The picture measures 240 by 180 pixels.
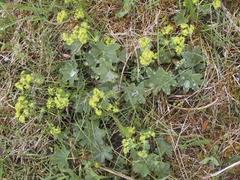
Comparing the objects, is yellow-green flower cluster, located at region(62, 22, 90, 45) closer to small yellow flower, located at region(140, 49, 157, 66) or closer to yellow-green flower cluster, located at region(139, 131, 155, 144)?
small yellow flower, located at region(140, 49, 157, 66)

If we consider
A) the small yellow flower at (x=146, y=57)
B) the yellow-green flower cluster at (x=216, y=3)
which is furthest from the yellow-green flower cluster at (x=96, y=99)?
the yellow-green flower cluster at (x=216, y=3)

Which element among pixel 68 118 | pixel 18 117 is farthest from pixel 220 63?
pixel 18 117

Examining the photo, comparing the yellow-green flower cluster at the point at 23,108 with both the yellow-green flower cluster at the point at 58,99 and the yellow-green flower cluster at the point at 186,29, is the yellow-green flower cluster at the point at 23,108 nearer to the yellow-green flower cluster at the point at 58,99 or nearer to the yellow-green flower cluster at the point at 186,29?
the yellow-green flower cluster at the point at 58,99

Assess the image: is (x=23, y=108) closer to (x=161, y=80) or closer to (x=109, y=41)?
(x=109, y=41)

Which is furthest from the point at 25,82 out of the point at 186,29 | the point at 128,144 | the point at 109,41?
the point at 186,29

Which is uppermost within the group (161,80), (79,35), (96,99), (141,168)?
(79,35)

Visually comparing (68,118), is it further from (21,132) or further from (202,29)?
(202,29)

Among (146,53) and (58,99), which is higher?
(146,53)
